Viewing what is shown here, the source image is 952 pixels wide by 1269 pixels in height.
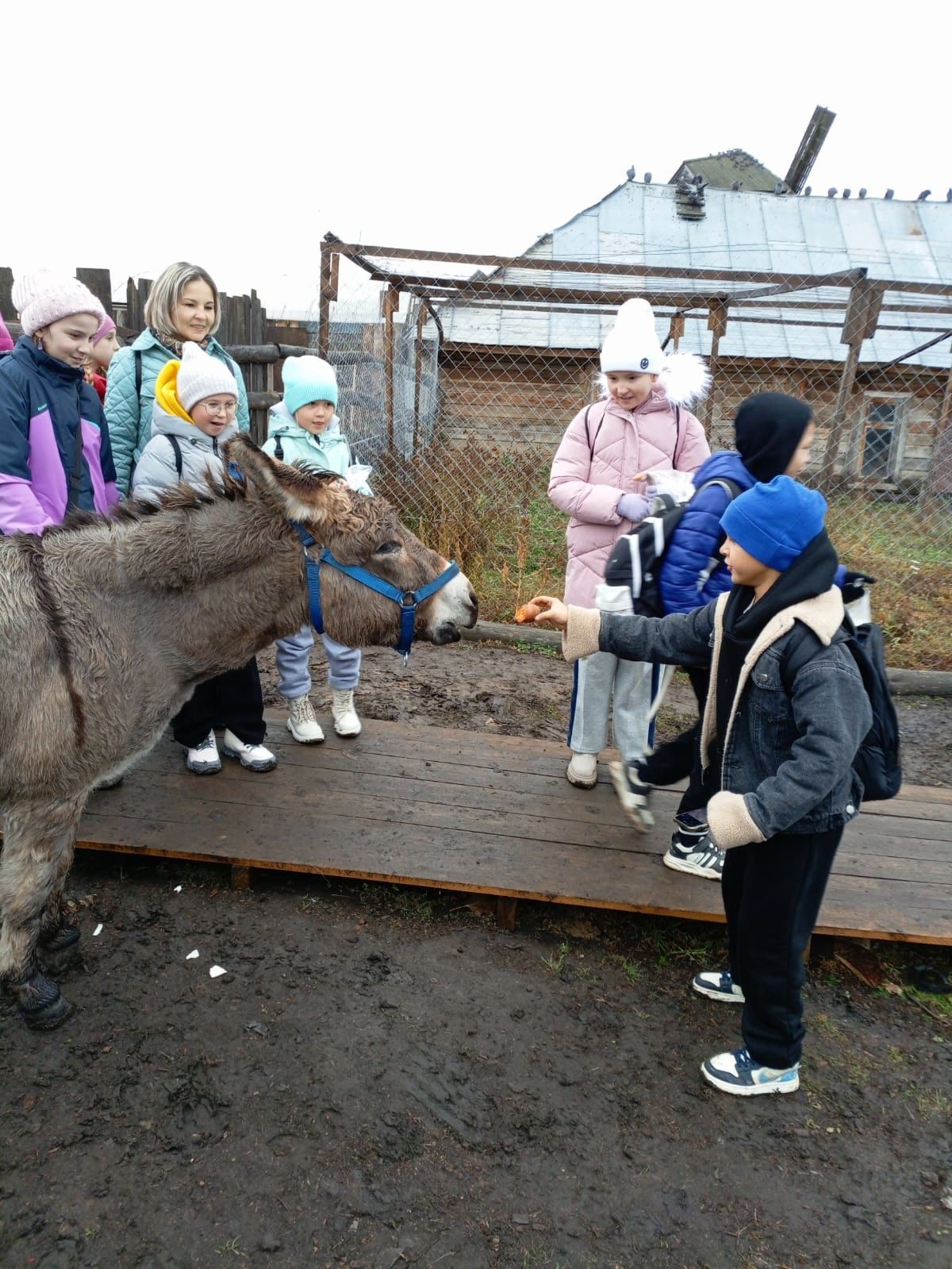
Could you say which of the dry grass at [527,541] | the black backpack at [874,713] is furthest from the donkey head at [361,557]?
the dry grass at [527,541]

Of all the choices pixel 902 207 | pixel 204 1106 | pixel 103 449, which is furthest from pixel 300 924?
pixel 902 207

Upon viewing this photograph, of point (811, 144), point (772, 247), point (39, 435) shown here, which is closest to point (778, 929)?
point (39, 435)

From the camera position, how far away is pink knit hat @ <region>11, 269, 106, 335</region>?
292cm

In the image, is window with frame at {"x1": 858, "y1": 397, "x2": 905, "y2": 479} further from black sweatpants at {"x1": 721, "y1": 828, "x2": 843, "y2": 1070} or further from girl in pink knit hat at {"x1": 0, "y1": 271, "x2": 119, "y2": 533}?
girl in pink knit hat at {"x1": 0, "y1": 271, "x2": 119, "y2": 533}

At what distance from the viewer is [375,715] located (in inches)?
213

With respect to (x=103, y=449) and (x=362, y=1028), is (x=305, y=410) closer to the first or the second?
(x=103, y=449)

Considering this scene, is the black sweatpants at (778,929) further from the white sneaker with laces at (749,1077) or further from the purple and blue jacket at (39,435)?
the purple and blue jacket at (39,435)

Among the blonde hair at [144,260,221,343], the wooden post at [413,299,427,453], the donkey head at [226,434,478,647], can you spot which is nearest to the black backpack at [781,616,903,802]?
the donkey head at [226,434,478,647]

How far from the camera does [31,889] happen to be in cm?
260

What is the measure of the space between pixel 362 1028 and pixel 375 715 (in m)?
2.80

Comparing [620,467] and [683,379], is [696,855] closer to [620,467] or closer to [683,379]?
[620,467]

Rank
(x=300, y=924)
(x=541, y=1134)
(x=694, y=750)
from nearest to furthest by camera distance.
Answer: (x=541, y=1134) → (x=694, y=750) → (x=300, y=924)

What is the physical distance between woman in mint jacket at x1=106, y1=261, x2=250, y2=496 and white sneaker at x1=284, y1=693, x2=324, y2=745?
143 cm

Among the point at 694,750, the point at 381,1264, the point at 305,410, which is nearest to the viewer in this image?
the point at 381,1264
